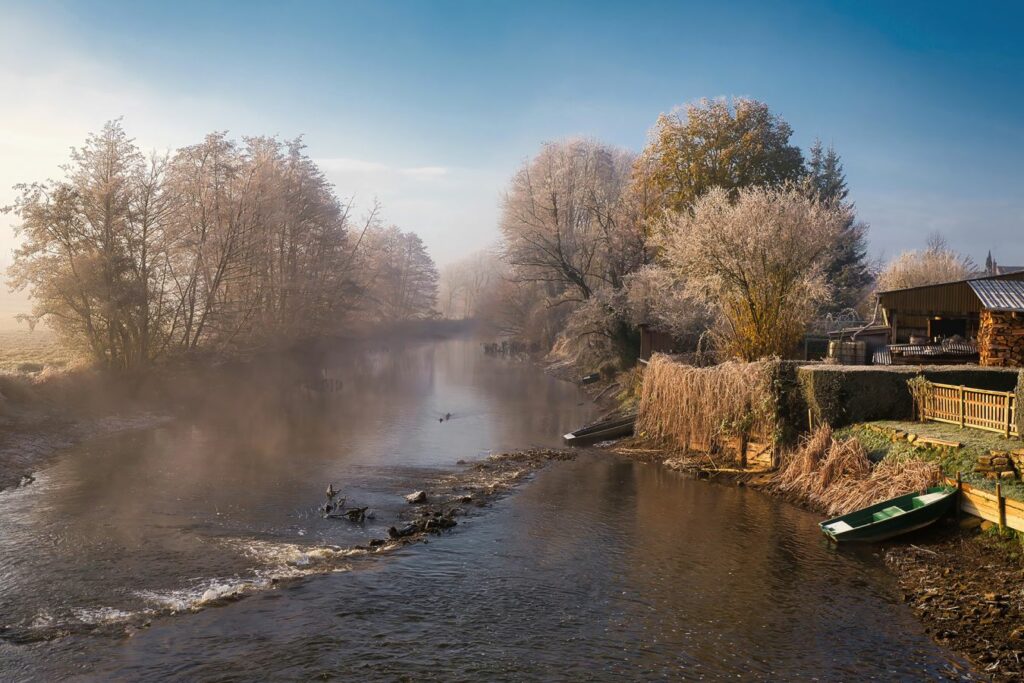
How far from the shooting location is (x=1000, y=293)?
75.8ft

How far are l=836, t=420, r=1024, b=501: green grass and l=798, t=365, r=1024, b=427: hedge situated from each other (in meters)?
0.63

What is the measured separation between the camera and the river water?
10.8 meters

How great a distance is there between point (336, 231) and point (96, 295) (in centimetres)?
2757

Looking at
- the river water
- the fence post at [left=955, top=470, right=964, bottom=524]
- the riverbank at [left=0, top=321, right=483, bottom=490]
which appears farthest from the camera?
the riverbank at [left=0, top=321, right=483, bottom=490]

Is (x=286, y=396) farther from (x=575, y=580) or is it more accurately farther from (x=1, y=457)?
(x=575, y=580)

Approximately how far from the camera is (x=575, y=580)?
1400cm

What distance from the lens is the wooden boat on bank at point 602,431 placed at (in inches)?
1126

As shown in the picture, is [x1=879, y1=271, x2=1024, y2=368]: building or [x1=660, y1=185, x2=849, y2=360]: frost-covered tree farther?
[x1=660, y1=185, x2=849, y2=360]: frost-covered tree

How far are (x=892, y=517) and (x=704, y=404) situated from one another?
397 inches

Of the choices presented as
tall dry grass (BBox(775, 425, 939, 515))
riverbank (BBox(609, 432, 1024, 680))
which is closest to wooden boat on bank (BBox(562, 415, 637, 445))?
tall dry grass (BBox(775, 425, 939, 515))

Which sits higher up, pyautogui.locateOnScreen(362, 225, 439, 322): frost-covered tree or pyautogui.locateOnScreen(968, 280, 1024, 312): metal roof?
pyautogui.locateOnScreen(362, 225, 439, 322): frost-covered tree

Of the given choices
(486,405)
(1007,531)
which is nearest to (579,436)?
(486,405)

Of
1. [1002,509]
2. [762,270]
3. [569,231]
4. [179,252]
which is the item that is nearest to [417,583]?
[1002,509]

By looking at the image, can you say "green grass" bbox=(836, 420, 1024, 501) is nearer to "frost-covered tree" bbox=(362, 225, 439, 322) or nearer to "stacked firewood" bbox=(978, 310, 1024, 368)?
"stacked firewood" bbox=(978, 310, 1024, 368)
